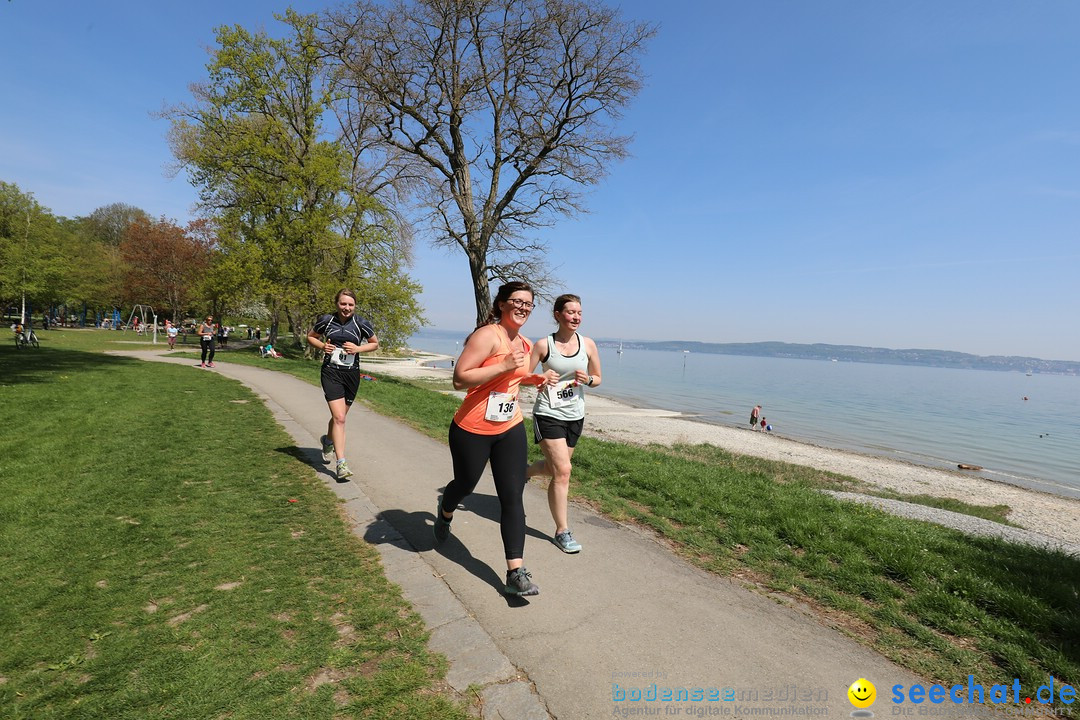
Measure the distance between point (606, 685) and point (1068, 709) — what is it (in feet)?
7.83

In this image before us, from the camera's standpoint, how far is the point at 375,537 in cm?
423

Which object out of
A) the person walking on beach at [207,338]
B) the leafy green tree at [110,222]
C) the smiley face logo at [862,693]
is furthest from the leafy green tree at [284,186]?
the leafy green tree at [110,222]

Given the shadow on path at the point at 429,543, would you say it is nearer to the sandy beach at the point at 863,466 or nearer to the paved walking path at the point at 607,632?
the paved walking path at the point at 607,632

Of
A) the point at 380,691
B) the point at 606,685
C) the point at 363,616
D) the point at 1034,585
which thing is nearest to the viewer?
the point at 380,691

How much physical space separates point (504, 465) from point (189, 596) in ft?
7.30

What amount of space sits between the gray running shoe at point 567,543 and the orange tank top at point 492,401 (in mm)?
1354

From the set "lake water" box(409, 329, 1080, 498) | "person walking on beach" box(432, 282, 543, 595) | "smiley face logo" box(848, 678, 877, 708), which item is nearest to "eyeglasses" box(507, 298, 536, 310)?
"person walking on beach" box(432, 282, 543, 595)

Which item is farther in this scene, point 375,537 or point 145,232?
point 145,232

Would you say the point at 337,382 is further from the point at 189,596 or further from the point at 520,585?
the point at 520,585

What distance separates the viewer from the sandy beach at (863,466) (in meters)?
13.1

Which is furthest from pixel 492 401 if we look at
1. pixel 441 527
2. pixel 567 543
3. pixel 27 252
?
pixel 27 252

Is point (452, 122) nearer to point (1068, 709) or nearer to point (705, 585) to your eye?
point (705, 585)

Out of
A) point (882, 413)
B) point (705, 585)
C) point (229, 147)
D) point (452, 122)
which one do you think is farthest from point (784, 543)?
point (882, 413)

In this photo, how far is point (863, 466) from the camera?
57.3 ft
